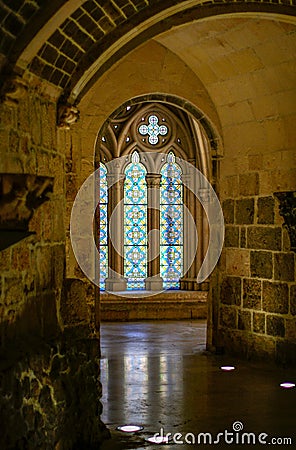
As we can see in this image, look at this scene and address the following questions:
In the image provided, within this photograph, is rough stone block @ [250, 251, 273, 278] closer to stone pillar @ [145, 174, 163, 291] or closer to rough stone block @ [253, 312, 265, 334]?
rough stone block @ [253, 312, 265, 334]

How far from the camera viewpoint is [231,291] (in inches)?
338

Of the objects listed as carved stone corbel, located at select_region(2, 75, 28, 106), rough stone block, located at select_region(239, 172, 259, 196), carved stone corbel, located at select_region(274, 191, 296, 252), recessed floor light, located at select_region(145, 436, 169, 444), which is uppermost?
carved stone corbel, located at select_region(2, 75, 28, 106)

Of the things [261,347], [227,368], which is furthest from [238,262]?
[227,368]

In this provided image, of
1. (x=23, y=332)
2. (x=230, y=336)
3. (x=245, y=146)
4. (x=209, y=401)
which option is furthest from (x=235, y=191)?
(x=23, y=332)

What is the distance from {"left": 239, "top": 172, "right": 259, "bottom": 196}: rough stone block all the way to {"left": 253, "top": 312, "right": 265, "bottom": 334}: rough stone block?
1232 millimetres

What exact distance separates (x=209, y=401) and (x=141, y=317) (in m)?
5.03

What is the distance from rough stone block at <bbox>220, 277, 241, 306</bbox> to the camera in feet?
27.8

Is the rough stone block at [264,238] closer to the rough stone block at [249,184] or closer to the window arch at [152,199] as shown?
the rough stone block at [249,184]

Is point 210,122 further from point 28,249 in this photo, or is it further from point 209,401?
point 28,249

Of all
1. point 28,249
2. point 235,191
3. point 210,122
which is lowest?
point 28,249

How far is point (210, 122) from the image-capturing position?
8.68 meters

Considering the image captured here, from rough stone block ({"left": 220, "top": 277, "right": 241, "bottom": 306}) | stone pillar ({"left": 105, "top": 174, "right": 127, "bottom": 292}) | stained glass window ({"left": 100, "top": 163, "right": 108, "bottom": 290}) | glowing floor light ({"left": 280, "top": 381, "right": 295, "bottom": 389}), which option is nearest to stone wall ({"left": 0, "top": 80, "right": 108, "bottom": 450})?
glowing floor light ({"left": 280, "top": 381, "right": 295, "bottom": 389})

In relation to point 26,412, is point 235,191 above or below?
above

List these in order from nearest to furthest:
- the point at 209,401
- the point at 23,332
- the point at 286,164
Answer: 1. the point at 23,332
2. the point at 209,401
3. the point at 286,164
